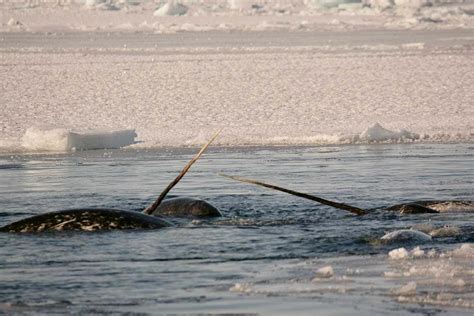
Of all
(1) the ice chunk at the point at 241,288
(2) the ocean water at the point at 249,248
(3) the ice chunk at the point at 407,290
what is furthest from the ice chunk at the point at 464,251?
(1) the ice chunk at the point at 241,288

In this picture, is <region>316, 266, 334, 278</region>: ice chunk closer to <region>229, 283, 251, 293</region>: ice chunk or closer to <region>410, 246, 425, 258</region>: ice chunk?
<region>229, 283, 251, 293</region>: ice chunk

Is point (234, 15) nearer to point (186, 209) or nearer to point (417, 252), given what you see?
point (186, 209)

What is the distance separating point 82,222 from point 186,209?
1134 mm

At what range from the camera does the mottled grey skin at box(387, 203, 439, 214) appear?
9.09 m

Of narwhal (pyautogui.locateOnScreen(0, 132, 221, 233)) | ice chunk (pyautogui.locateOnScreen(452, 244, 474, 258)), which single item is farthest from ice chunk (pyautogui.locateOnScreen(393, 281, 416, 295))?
narwhal (pyautogui.locateOnScreen(0, 132, 221, 233))

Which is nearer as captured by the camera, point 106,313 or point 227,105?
point 106,313

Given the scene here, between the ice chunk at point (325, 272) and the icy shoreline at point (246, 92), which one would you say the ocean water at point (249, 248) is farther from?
the icy shoreline at point (246, 92)

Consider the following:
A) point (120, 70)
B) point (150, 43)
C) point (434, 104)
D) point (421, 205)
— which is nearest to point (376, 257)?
point (421, 205)

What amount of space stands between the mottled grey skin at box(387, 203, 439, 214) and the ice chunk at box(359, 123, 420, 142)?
6441 millimetres

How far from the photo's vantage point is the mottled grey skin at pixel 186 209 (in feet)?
30.0

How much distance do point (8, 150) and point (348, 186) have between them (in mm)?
5689

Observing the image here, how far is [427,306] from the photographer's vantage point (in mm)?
5277

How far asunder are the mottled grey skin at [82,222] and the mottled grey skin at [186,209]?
695mm

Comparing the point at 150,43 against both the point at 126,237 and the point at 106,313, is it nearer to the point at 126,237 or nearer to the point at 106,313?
the point at 126,237
